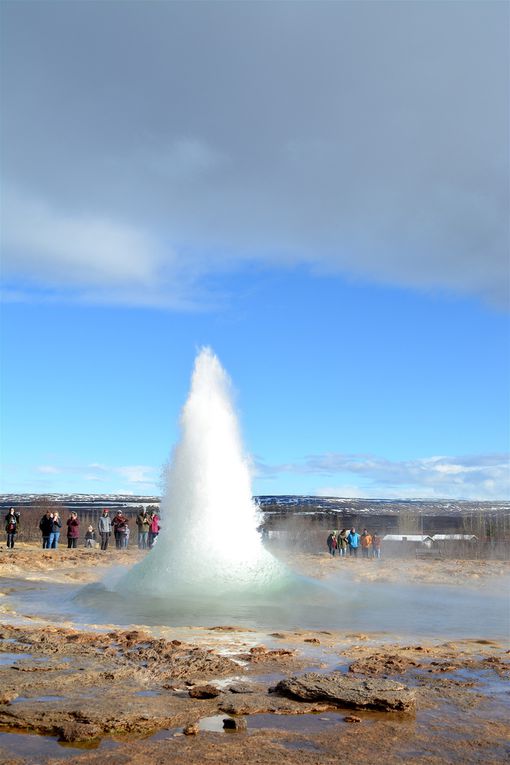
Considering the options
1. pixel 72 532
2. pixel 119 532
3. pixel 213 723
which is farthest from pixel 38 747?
pixel 119 532

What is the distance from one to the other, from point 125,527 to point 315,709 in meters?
19.4

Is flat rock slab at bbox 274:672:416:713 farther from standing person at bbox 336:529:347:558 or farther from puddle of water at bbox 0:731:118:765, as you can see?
standing person at bbox 336:529:347:558

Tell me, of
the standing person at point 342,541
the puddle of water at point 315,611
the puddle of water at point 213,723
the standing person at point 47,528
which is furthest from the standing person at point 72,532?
the puddle of water at point 213,723

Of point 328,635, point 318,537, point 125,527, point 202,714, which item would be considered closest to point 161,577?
point 328,635

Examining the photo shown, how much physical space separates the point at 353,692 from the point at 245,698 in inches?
32.0

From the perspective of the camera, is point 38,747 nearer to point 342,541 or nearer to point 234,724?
point 234,724

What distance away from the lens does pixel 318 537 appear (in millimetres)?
39625

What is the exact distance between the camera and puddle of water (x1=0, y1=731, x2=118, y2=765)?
4078mm

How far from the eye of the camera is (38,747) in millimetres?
4211

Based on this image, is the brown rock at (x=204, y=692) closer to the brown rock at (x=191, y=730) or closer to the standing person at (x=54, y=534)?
the brown rock at (x=191, y=730)

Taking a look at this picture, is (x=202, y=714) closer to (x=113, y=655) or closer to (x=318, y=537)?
(x=113, y=655)

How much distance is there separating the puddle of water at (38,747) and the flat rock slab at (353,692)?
1.56 m

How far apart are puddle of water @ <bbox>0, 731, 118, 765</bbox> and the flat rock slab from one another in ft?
5.11

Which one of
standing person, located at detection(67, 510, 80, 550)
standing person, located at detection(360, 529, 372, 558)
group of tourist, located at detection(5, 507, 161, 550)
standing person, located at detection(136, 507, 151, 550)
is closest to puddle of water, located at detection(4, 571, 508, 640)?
group of tourist, located at detection(5, 507, 161, 550)
